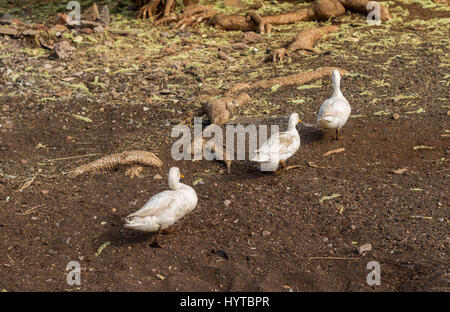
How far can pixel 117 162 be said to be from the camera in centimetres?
661

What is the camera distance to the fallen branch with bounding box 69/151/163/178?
6.59m

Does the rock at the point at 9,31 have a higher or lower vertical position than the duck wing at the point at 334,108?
lower

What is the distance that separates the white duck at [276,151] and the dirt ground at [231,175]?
8.5 inches

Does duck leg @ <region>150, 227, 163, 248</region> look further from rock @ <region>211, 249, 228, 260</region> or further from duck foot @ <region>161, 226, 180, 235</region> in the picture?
rock @ <region>211, 249, 228, 260</region>

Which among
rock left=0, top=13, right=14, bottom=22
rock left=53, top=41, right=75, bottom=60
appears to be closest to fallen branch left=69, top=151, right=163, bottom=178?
rock left=53, top=41, right=75, bottom=60

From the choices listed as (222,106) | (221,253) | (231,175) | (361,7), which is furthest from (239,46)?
(221,253)

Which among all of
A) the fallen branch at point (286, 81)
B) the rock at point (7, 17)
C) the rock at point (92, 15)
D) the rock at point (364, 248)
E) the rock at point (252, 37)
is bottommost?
the rock at point (364, 248)

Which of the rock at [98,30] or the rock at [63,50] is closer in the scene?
the rock at [63,50]

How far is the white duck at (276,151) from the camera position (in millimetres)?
6023

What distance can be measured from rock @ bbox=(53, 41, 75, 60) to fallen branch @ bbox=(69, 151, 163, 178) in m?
4.24

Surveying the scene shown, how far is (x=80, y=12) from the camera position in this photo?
12.5 metres

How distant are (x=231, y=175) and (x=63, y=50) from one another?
5313 mm

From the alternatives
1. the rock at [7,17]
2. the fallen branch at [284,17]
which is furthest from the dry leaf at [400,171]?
the rock at [7,17]

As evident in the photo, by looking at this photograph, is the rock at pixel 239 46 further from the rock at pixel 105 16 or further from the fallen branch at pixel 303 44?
the rock at pixel 105 16
